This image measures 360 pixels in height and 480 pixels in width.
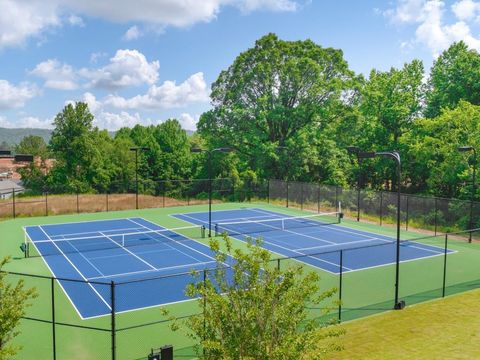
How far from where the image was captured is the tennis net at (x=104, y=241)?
90.0 ft

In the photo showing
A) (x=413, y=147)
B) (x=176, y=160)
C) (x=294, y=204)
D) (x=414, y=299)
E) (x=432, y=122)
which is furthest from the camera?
(x=176, y=160)

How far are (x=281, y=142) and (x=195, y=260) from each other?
3124 cm

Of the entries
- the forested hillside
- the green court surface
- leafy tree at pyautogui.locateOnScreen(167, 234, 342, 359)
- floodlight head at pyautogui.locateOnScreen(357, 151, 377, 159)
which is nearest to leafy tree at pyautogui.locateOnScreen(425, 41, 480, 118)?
the forested hillside

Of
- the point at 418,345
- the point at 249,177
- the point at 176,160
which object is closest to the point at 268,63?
the point at 249,177

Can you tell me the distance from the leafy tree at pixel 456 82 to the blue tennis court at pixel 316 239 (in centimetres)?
1881

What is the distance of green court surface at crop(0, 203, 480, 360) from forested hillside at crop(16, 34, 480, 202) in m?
21.5

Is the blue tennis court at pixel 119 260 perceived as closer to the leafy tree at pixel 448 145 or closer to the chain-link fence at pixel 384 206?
the chain-link fence at pixel 384 206

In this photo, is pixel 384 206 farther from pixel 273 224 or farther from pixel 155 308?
pixel 155 308

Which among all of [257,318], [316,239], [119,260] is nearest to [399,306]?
[257,318]

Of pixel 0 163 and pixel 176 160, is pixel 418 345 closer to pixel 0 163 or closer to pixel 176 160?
pixel 176 160

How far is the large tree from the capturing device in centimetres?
5300

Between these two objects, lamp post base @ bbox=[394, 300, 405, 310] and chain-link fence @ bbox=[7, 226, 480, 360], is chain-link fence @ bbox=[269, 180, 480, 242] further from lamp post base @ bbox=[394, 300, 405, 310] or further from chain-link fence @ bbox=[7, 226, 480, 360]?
lamp post base @ bbox=[394, 300, 405, 310]

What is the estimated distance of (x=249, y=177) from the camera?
5259 cm

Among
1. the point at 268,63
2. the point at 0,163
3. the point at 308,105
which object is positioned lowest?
the point at 0,163
